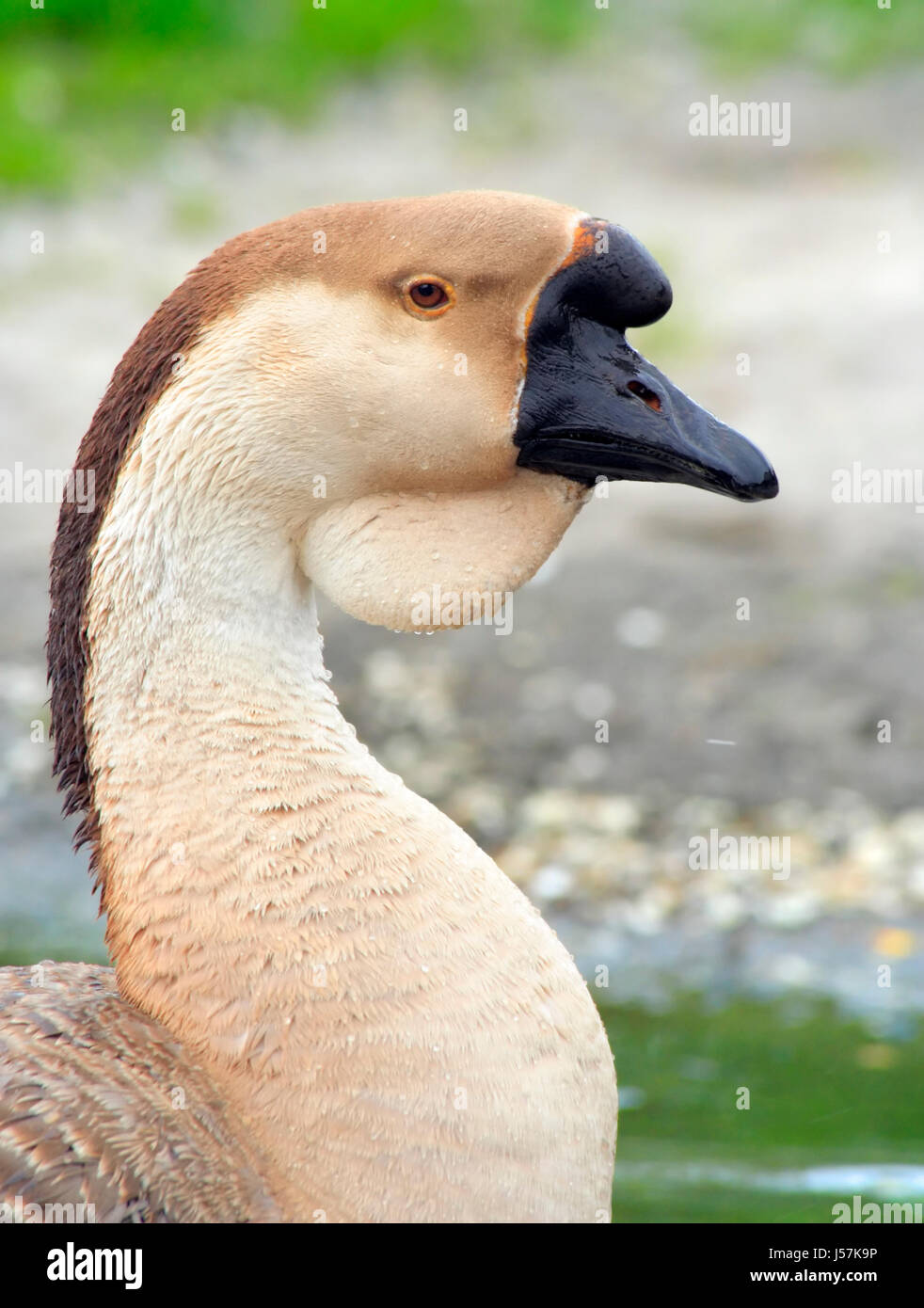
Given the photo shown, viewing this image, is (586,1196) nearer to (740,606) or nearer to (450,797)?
(450,797)

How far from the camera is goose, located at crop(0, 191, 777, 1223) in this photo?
3.14m

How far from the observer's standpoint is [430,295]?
3301 mm

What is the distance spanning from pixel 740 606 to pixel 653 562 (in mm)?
656

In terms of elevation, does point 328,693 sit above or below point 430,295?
below

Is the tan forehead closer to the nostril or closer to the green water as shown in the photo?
the nostril

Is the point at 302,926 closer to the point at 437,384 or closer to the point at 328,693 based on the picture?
the point at 328,693

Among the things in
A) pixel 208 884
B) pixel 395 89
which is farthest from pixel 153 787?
pixel 395 89

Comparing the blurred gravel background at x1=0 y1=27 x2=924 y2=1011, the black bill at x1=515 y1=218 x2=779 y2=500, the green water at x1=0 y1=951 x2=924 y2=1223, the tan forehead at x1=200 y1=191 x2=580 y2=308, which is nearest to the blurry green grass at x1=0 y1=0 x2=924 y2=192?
the blurred gravel background at x1=0 y1=27 x2=924 y2=1011

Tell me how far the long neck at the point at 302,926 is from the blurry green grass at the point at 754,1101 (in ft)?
5.62

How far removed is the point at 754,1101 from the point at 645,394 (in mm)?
3043

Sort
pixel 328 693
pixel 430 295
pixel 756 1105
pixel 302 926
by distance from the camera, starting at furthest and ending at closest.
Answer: pixel 756 1105, pixel 328 693, pixel 430 295, pixel 302 926

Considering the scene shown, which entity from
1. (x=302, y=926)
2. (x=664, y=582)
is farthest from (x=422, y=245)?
(x=664, y=582)

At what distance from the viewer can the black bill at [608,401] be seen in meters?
3.30

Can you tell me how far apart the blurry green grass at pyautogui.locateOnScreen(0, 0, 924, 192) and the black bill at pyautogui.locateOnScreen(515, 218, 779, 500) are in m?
9.97
